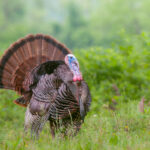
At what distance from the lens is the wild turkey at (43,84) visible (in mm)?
3656

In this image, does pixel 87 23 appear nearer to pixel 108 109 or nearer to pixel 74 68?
pixel 108 109

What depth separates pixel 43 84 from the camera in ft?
12.7

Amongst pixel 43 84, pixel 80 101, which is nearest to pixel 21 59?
pixel 43 84

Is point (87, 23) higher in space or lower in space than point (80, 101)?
higher

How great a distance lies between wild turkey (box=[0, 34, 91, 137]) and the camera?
12.0 feet

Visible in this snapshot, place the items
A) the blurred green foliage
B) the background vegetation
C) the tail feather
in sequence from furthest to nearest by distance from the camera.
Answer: the blurred green foliage < the tail feather < the background vegetation

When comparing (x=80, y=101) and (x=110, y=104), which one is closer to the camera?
(x=80, y=101)

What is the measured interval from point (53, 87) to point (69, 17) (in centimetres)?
3077

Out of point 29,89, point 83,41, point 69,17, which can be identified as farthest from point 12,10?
point 29,89

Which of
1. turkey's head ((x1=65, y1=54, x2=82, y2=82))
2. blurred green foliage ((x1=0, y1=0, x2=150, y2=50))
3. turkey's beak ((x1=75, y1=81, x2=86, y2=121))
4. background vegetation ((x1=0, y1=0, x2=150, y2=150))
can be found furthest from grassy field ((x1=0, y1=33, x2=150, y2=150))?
blurred green foliage ((x1=0, y1=0, x2=150, y2=50))

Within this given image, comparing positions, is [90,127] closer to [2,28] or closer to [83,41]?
[83,41]

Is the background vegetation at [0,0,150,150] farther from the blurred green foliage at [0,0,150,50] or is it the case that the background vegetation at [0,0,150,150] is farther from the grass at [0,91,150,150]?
the blurred green foliage at [0,0,150,50]

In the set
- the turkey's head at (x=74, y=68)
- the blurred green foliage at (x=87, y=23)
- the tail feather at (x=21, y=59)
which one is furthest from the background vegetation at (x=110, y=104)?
the blurred green foliage at (x=87, y=23)

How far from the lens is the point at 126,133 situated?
11.4ft
